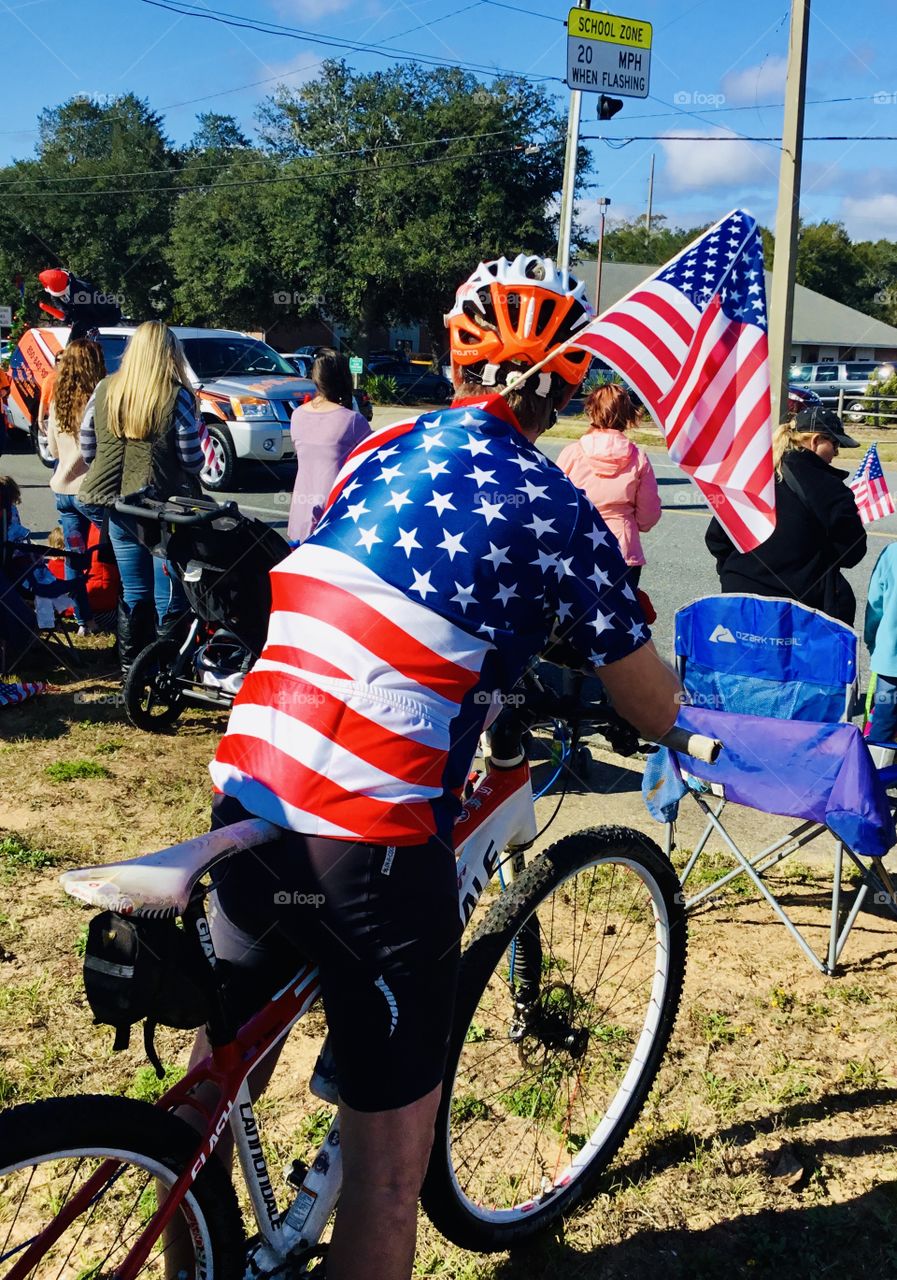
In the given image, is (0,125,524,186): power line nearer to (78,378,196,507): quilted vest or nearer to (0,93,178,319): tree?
(0,93,178,319): tree

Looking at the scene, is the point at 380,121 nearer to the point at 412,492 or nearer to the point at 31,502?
the point at 31,502

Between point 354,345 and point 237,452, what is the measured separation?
32425 millimetres

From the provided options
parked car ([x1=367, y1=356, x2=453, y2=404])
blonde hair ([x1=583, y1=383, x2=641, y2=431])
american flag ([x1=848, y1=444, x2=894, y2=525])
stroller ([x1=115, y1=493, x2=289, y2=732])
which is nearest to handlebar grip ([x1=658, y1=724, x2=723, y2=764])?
stroller ([x1=115, y1=493, x2=289, y2=732])

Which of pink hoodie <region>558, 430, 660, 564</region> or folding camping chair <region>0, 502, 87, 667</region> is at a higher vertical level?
pink hoodie <region>558, 430, 660, 564</region>

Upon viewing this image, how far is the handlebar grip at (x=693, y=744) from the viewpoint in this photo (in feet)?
6.89

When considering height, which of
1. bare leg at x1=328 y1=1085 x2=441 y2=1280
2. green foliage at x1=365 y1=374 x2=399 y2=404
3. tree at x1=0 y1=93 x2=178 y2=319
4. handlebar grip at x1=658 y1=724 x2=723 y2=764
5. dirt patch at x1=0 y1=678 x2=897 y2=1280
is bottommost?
dirt patch at x1=0 y1=678 x2=897 y2=1280

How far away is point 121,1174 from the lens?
6.02 ft

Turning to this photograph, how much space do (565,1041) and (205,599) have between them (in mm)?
3510

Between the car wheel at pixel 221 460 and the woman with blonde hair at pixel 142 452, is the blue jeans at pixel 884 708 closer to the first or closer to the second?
the woman with blonde hair at pixel 142 452

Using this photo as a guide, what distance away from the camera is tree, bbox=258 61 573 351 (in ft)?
132

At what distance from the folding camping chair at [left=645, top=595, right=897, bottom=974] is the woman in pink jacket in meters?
2.13

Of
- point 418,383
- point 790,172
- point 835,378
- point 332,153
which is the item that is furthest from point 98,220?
point 790,172

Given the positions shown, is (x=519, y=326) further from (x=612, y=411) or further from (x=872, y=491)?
(x=872, y=491)

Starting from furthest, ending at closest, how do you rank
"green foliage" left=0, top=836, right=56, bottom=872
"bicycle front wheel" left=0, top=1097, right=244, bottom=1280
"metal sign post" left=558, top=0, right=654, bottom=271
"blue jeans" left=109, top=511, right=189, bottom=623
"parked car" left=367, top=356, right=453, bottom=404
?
"parked car" left=367, top=356, right=453, bottom=404 < "metal sign post" left=558, top=0, right=654, bottom=271 < "blue jeans" left=109, top=511, right=189, bottom=623 < "green foliage" left=0, top=836, right=56, bottom=872 < "bicycle front wheel" left=0, top=1097, right=244, bottom=1280
